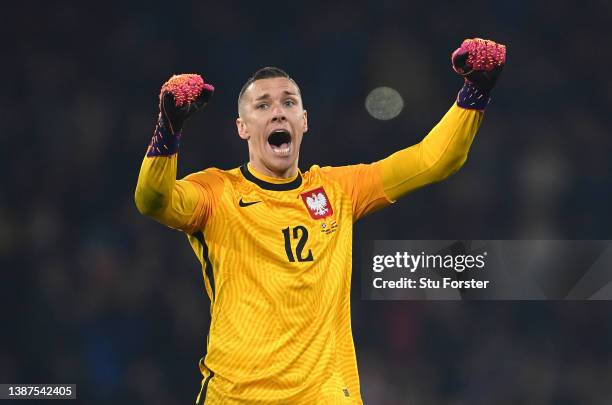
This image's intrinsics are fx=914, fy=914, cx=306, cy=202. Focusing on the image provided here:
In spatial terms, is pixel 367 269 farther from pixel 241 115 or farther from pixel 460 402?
pixel 241 115

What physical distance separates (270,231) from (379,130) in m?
3.16

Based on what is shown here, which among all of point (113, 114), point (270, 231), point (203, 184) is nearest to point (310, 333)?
point (270, 231)

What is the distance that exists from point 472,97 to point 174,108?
99cm

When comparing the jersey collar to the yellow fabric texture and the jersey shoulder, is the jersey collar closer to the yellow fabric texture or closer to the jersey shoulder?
the jersey shoulder

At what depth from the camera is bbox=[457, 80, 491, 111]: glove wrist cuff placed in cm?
300

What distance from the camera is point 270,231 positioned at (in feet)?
9.92

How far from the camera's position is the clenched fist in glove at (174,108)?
107 inches

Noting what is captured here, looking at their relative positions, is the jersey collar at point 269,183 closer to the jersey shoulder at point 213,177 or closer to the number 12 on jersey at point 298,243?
the jersey shoulder at point 213,177

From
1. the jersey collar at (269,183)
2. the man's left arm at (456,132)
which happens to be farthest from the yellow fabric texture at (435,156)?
the jersey collar at (269,183)

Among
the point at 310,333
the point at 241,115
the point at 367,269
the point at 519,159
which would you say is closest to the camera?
the point at 310,333

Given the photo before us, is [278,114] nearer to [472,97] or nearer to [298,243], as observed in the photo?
[298,243]

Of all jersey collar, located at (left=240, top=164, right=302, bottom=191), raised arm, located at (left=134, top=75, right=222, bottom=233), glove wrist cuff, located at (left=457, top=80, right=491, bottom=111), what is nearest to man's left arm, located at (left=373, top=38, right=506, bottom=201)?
glove wrist cuff, located at (left=457, top=80, right=491, bottom=111)

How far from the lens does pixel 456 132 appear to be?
Answer: 307 cm

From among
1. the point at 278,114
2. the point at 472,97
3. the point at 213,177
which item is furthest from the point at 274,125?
the point at 472,97
